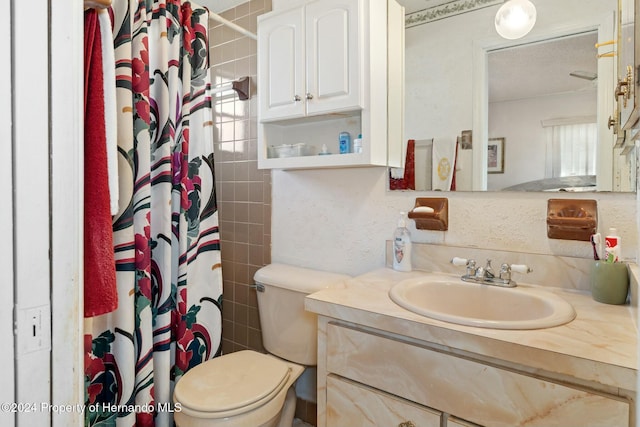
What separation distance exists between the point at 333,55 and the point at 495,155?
70cm

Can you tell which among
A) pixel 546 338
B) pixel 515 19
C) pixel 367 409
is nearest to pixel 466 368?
pixel 546 338

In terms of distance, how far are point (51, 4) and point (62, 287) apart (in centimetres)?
60

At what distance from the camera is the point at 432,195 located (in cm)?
139

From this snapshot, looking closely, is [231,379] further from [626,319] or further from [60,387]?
[626,319]

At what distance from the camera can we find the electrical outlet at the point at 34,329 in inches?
27.8

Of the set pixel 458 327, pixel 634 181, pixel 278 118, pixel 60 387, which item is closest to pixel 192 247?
pixel 278 118

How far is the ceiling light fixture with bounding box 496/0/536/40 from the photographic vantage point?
1211 millimetres

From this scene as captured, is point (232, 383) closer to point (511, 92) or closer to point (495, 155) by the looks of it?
point (495, 155)

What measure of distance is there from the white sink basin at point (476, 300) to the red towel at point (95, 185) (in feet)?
2.70

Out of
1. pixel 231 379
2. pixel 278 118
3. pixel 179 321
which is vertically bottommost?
pixel 231 379

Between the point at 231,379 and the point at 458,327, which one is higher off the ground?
the point at 458,327

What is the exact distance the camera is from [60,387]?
75cm

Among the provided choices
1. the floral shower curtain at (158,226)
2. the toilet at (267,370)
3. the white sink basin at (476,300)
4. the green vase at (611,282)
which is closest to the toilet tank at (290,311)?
the toilet at (267,370)

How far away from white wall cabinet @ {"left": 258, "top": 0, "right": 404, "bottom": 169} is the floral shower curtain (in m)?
0.28
